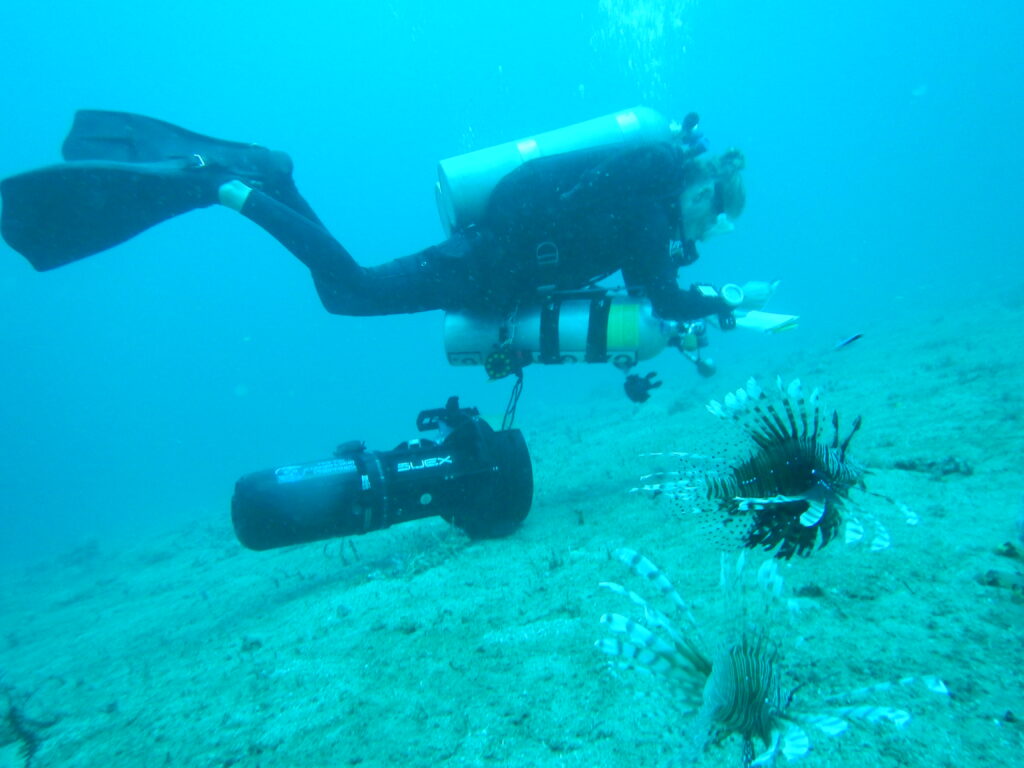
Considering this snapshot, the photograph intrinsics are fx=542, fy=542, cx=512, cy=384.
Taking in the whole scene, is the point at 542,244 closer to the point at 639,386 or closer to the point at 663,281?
the point at 663,281

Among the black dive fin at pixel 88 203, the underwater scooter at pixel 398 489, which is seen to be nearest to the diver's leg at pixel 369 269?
the black dive fin at pixel 88 203

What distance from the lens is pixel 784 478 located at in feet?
5.78

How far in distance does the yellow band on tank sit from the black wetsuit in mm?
231

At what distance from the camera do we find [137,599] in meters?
6.14

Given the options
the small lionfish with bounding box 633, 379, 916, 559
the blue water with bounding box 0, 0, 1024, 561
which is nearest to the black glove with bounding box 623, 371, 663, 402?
the small lionfish with bounding box 633, 379, 916, 559

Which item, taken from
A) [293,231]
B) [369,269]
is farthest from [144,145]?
[369,269]

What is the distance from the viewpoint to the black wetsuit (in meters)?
4.42

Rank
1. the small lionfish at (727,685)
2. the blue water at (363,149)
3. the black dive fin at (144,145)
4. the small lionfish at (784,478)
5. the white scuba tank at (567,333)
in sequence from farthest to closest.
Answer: the blue water at (363,149), the black dive fin at (144,145), the white scuba tank at (567,333), the small lionfish at (784,478), the small lionfish at (727,685)

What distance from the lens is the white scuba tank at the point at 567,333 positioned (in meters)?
4.49

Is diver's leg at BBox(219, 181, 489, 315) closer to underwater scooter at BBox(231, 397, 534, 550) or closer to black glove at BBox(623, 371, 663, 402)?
underwater scooter at BBox(231, 397, 534, 550)

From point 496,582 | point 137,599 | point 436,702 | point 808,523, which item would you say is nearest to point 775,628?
point 808,523

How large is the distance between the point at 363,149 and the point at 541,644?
5044 inches

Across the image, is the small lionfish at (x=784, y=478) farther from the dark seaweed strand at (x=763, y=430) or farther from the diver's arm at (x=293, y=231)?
the diver's arm at (x=293, y=231)

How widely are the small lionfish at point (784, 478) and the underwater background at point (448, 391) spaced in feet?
1.82
